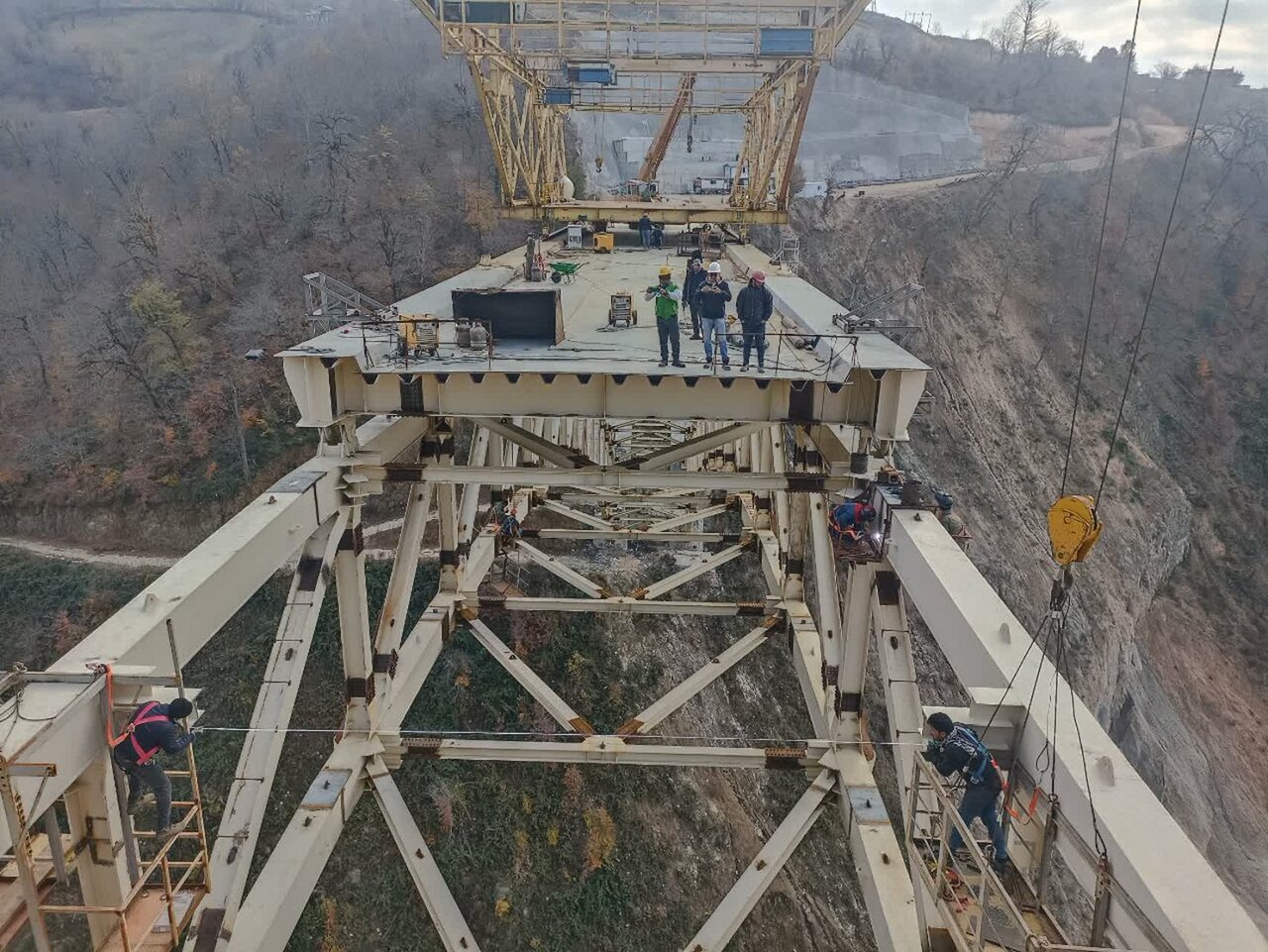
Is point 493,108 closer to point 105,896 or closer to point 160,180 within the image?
point 105,896

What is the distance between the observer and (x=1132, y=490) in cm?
4153

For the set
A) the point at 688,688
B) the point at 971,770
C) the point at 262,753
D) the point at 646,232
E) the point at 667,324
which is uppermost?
the point at 667,324

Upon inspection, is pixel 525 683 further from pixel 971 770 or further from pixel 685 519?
pixel 971 770

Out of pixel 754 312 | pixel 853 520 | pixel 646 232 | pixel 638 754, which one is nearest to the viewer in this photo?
pixel 853 520

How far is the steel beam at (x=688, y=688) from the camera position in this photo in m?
10.6

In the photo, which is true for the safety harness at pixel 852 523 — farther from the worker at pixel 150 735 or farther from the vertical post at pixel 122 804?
the vertical post at pixel 122 804

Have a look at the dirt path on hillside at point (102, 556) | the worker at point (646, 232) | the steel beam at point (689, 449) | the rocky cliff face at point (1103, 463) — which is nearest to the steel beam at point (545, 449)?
the steel beam at point (689, 449)

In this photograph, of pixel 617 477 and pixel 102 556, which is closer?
pixel 617 477

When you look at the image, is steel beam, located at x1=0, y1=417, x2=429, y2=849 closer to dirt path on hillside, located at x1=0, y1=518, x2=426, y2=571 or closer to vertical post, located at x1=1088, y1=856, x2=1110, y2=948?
vertical post, located at x1=1088, y1=856, x2=1110, y2=948

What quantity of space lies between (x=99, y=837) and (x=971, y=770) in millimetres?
5167

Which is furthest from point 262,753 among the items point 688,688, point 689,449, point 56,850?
point 688,688

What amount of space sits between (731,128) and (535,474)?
61454mm

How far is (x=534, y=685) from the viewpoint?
11.6 m

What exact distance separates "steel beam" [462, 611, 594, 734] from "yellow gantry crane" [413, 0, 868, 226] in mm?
10404
